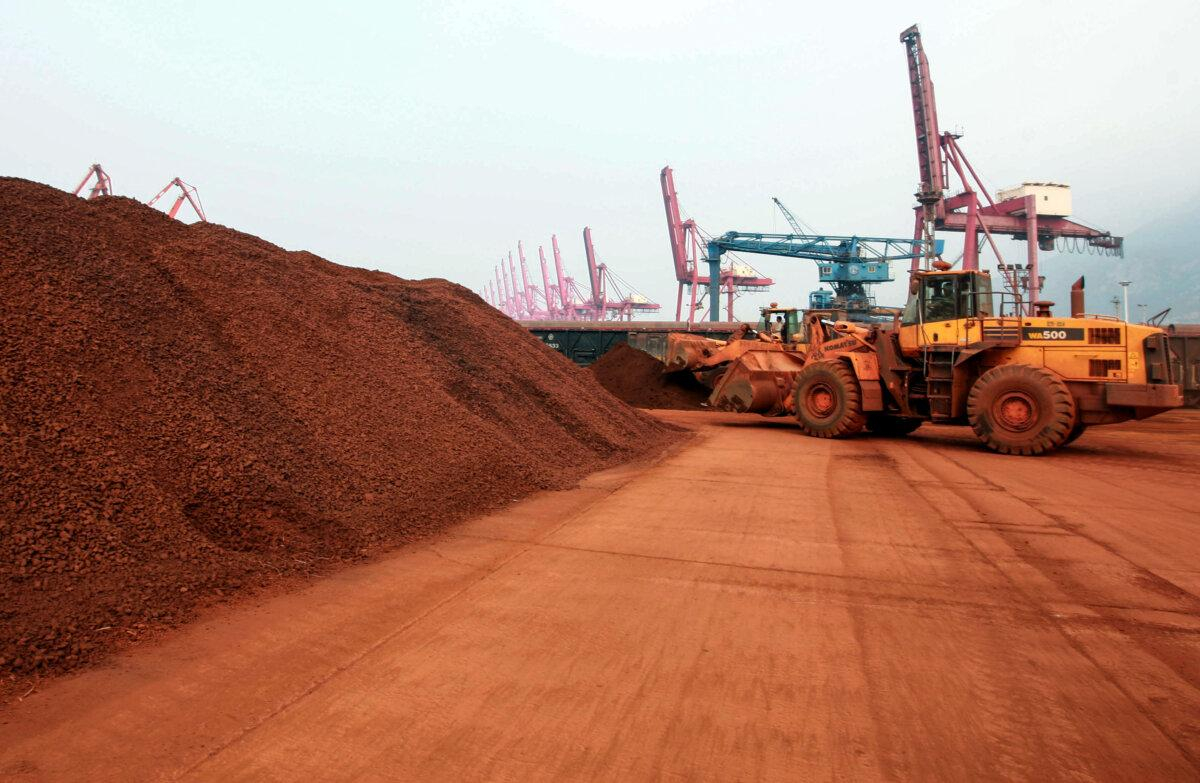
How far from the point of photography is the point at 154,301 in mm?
6477

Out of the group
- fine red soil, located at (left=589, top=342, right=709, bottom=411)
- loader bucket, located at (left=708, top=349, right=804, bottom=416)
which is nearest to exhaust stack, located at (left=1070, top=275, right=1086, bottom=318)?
loader bucket, located at (left=708, top=349, right=804, bottom=416)

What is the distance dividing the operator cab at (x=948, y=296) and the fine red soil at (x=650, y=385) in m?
7.95

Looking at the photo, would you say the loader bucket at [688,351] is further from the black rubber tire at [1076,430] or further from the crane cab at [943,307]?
the black rubber tire at [1076,430]

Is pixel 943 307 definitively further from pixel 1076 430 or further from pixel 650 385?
pixel 650 385

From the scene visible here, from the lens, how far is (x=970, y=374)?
12430 millimetres

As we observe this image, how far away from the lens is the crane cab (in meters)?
12.4

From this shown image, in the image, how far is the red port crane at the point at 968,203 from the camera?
1561 inches

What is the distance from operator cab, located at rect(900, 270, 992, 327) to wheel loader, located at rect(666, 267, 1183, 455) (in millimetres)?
17

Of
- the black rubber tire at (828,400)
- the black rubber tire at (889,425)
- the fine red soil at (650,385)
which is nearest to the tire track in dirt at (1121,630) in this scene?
the black rubber tire at (828,400)

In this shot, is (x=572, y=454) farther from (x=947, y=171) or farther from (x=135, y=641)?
(x=947, y=171)

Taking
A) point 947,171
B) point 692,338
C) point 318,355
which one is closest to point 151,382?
point 318,355

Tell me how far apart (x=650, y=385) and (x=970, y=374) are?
9744 millimetres

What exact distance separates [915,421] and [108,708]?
14.1 meters

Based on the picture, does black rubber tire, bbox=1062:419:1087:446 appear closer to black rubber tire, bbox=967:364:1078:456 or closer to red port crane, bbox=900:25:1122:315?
black rubber tire, bbox=967:364:1078:456
